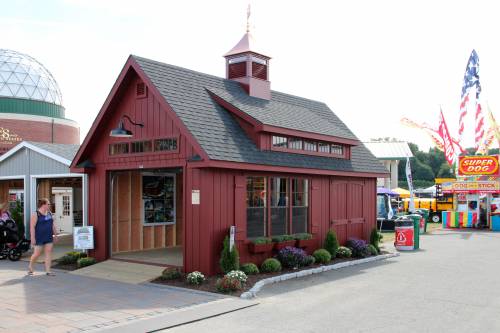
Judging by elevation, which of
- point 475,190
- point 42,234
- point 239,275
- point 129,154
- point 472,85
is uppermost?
point 472,85

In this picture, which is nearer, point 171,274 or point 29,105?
point 171,274

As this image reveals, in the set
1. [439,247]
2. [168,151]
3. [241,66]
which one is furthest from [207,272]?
[439,247]

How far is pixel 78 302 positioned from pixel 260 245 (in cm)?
462

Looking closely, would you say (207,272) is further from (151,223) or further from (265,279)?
(151,223)

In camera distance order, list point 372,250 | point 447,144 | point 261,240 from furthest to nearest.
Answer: point 447,144, point 372,250, point 261,240

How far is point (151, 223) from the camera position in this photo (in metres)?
16.9

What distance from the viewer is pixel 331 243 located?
15195 millimetres

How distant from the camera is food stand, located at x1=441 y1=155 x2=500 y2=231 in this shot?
30594mm

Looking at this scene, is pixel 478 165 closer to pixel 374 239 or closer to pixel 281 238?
pixel 374 239

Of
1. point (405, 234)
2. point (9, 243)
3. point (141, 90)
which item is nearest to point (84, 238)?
point (9, 243)

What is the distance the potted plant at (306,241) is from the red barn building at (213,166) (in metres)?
0.24

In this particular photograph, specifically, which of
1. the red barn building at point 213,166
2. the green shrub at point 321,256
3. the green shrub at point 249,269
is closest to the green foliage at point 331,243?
the red barn building at point 213,166

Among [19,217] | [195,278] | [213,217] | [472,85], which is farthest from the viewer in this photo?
[472,85]

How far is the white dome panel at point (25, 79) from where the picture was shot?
4919 centimetres
